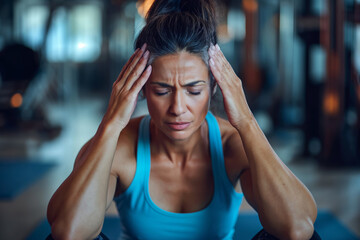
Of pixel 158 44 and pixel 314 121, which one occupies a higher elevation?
pixel 158 44

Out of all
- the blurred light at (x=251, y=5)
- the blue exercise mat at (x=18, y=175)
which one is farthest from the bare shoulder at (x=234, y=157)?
the blurred light at (x=251, y=5)

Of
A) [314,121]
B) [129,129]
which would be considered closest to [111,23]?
[314,121]

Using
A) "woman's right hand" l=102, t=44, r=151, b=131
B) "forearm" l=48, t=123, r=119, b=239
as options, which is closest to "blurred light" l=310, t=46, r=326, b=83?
"woman's right hand" l=102, t=44, r=151, b=131

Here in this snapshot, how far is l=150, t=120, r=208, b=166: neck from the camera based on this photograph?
1.29m

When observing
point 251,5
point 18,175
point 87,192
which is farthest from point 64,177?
point 251,5

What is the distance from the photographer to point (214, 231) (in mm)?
1213

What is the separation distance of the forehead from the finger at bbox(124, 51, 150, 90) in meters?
0.03

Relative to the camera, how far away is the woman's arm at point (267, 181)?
1.04 metres

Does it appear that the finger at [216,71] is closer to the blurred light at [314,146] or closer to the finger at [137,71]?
the finger at [137,71]

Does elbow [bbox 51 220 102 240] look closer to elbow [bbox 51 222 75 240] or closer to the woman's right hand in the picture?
elbow [bbox 51 222 75 240]

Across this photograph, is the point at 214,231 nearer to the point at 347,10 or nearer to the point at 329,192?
the point at 329,192

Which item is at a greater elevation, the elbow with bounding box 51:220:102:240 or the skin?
the skin

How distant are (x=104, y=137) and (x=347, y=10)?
298cm

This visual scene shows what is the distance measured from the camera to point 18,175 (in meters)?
3.23
